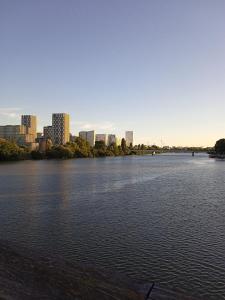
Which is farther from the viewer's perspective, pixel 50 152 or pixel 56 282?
pixel 50 152

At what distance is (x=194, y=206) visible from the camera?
1345 inches

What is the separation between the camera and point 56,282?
14.2m

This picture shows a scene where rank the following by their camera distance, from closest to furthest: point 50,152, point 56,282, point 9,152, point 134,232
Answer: point 56,282, point 134,232, point 9,152, point 50,152

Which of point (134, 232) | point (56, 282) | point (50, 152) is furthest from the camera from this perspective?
point (50, 152)

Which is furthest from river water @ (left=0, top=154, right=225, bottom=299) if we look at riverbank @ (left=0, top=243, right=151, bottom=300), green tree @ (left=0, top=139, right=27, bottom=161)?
green tree @ (left=0, top=139, right=27, bottom=161)

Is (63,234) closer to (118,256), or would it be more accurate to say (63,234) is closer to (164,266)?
(118,256)

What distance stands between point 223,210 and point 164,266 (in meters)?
16.1

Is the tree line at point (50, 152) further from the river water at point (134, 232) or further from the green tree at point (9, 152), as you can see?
the river water at point (134, 232)

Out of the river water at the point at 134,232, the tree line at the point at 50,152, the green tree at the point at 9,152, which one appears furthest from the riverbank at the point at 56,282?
the tree line at the point at 50,152

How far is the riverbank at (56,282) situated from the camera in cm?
1301

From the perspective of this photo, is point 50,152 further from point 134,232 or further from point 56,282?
point 56,282

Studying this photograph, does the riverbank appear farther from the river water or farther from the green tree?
the green tree

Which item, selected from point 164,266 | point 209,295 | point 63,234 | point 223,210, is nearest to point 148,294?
point 209,295

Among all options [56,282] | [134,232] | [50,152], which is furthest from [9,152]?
[56,282]
